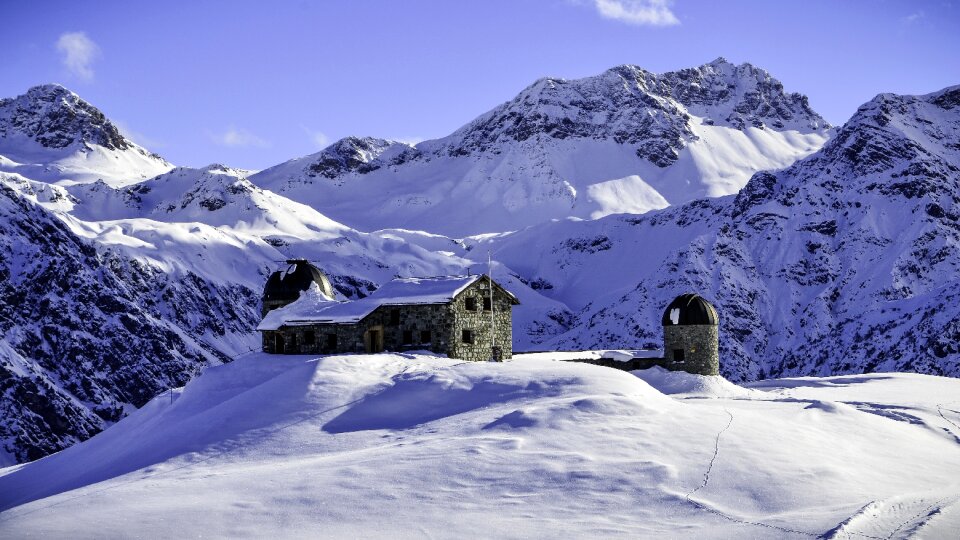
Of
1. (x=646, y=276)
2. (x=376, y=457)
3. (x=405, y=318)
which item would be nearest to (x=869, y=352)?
(x=646, y=276)

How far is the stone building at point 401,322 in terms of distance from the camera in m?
58.9

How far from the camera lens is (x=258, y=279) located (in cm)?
19200

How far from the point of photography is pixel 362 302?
200 ft

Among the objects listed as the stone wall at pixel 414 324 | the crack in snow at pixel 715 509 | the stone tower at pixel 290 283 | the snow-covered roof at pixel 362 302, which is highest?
the stone tower at pixel 290 283

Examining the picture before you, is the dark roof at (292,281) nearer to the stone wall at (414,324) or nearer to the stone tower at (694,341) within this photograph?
the stone wall at (414,324)

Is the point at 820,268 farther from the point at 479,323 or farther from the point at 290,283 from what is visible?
the point at 290,283

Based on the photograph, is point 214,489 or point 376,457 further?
point 376,457

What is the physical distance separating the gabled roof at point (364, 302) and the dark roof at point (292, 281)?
3560 millimetres

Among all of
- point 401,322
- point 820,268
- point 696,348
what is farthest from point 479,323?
point 820,268

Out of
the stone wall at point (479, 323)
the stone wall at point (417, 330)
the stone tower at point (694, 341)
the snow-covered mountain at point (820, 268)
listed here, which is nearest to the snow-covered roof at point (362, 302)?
the stone wall at point (417, 330)

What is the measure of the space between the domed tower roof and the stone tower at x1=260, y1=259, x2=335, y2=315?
21448 mm

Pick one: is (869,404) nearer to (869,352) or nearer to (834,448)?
(834,448)

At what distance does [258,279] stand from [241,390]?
462 ft

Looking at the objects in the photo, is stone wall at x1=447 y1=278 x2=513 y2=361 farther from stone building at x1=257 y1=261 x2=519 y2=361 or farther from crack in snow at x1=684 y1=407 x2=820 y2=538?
crack in snow at x1=684 y1=407 x2=820 y2=538
